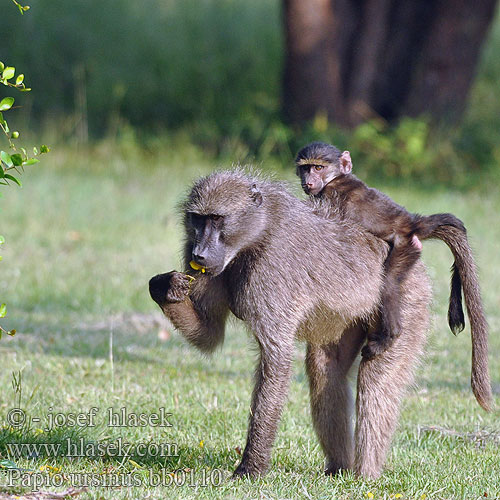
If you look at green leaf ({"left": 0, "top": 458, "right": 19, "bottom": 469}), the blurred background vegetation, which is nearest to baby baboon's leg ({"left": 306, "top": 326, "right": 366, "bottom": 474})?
green leaf ({"left": 0, "top": 458, "right": 19, "bottom": 469})

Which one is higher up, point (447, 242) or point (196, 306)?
point (447, 242)

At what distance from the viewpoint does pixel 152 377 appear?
6.27 m

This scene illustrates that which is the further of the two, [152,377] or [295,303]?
[152,377]

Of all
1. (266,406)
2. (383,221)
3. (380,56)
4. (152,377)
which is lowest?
(266,406)

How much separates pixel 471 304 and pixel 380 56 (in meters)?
10.6

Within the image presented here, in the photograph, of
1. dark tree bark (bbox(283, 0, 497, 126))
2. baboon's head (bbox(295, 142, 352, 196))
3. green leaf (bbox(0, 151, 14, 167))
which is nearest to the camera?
green leaf (bbox(0, 151, 14, 167))

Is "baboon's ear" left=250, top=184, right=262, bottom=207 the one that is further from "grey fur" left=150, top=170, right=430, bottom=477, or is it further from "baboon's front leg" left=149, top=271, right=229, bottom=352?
"baboon's front leg" left=149, top=271, right=229, bottom=352

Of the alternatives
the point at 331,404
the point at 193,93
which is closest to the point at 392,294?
the point at 331,404

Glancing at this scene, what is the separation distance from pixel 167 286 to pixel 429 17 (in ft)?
36.0

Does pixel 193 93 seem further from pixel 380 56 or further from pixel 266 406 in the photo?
pixel 266 406

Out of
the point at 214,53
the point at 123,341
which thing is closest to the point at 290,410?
the point at 123,341

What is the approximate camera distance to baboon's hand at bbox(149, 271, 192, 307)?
4.29m

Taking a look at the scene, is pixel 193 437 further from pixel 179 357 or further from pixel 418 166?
pixel 418 166

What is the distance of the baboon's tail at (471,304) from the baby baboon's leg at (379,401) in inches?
12.6
